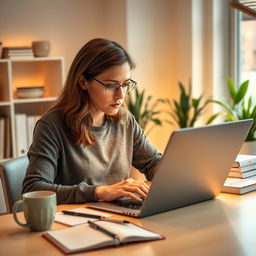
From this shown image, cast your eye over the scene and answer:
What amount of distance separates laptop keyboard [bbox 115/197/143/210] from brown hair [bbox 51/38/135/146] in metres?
0.35

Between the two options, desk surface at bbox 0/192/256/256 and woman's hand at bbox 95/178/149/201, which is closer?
desk surface at bbox 0/192/256/256

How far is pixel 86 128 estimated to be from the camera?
77.9 inches

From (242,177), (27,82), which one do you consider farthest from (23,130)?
(242,177)

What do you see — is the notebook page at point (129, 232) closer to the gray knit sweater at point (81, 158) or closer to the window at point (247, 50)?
the gray knit sweater at point (81, 158)

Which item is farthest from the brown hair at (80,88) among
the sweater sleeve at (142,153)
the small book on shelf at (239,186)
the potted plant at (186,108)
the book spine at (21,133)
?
the book spine at (21,133)

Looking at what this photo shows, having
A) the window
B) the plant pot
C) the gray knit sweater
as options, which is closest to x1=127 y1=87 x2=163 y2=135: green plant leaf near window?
the window

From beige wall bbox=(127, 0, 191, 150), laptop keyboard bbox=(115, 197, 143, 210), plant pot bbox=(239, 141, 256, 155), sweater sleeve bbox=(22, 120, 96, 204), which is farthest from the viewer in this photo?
beige wall bbox=(127, 0, 191, 150)

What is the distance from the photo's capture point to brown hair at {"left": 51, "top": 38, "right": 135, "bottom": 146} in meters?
1.96

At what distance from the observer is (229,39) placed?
3955 millimetres

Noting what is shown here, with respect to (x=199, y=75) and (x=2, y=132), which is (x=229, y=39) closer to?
(x=199, y=75)

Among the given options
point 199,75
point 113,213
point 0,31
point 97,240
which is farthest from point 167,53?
point 97,240

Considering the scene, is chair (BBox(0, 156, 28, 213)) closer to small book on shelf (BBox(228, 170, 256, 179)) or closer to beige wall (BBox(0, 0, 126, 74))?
small book on shelf (BBox(228, 170, 256, 179))

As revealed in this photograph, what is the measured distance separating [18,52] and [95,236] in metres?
2.63

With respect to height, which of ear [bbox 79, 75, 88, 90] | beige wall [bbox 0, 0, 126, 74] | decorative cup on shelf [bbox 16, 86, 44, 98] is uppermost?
beige wall [bbox 0, 0, 126, 74]
